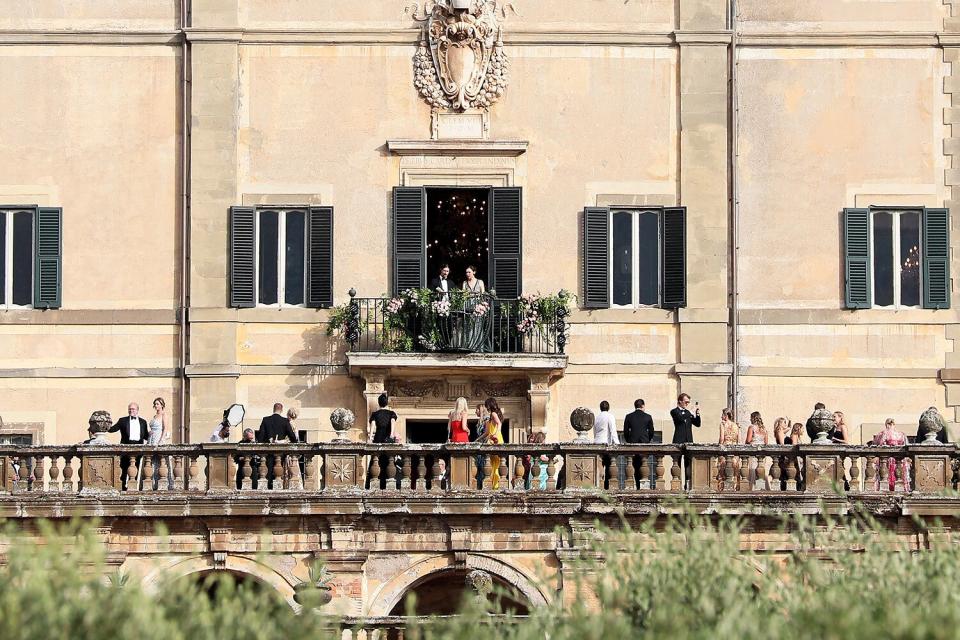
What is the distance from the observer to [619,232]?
3978 centimetres

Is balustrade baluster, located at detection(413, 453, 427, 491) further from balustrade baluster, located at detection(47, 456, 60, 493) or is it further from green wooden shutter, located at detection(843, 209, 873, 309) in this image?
green wooden shutter, located at detection(843, 209, 873, 309)

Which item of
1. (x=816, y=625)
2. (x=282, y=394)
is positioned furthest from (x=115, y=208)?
(x=816, y=625)

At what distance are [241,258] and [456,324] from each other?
12.1ft

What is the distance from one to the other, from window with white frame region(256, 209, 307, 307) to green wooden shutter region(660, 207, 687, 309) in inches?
228

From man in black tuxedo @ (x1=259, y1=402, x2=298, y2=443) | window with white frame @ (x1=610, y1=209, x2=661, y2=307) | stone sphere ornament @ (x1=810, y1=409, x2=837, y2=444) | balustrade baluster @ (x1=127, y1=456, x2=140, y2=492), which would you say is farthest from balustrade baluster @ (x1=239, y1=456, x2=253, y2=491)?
stone sphere ornament @ (x1=810, y1=409, x2=837, y2=444)

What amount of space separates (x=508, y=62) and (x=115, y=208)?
6741 millimetres

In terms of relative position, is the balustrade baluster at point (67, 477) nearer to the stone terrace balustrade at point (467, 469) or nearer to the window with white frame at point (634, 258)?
the stone terrace balustrade at point (467, 469)

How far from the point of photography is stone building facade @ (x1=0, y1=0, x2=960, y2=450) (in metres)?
39.4

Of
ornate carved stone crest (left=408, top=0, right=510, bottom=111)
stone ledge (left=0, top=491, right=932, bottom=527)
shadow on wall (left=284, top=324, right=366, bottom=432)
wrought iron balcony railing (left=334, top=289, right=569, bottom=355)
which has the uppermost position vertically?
ornate carved stone crest (left=408, top=0, right=510, bottom=111)

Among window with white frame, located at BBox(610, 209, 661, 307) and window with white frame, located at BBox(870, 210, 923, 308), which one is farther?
window with white frame, located at BBox(870, 210, 923, 308)

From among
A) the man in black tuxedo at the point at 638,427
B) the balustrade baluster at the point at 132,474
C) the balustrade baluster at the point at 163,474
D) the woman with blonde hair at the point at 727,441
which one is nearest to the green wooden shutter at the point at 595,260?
the man in black tuxedo at the point at 638,427

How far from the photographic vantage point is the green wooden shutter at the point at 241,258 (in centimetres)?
3941

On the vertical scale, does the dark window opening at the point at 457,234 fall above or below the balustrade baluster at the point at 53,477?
above

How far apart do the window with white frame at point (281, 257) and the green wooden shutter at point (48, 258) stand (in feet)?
10.5
